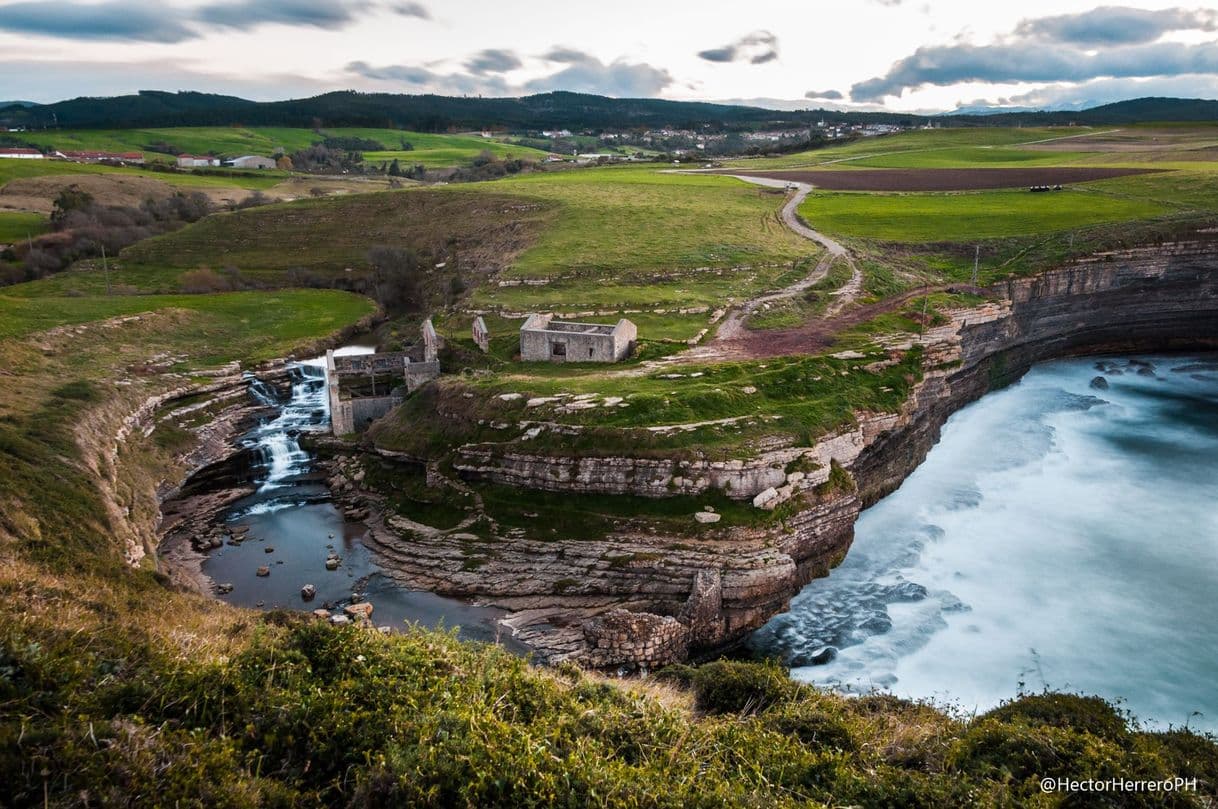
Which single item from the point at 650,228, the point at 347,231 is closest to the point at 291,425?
the point at 650,228

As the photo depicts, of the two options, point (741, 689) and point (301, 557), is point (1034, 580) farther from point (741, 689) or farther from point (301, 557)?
point (301, 557)

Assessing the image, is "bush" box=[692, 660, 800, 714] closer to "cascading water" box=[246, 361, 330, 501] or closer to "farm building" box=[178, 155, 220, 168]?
"cascading water" box=[246, 361, 330, 501]

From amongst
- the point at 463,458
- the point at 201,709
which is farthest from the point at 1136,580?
the point at 201,709

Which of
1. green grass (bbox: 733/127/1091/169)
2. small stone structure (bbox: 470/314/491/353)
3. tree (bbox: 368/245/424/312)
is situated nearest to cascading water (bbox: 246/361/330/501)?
small stone structure (bbox: 470/314/491/353)

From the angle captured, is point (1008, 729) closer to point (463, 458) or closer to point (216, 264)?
point (463, 458)

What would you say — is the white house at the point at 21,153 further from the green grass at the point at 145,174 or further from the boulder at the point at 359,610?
the boulder at the point at 359,610

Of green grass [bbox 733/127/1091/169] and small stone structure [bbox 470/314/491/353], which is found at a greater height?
green grass [bbox 733/127/1091/169]
